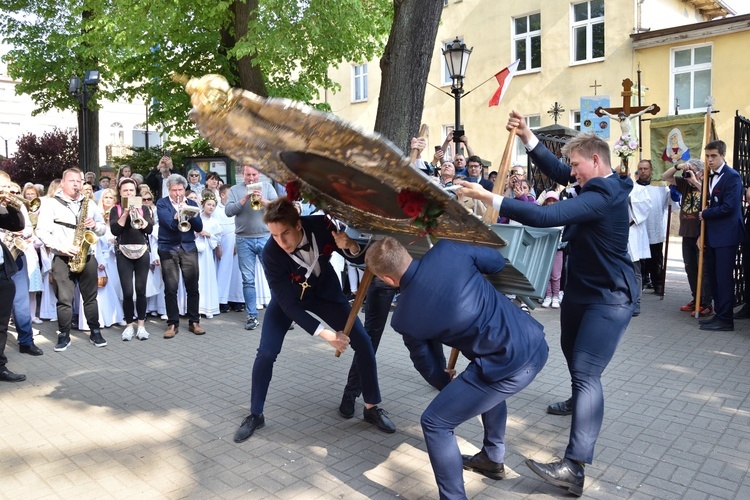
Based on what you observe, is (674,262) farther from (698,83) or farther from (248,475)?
(248,475)

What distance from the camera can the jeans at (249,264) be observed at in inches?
350

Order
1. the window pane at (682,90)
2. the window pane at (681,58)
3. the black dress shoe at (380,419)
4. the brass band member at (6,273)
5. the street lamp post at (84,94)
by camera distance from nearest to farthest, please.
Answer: the black dress shoe at (380,419) < the brass band member at (6,273) < the street lamp post at (84,94) < the window pane at (681,58) < the window pane at (682,90)

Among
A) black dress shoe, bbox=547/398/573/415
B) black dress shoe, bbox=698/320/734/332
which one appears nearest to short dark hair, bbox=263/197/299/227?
black dress shoe, bbox=547/398/573/415

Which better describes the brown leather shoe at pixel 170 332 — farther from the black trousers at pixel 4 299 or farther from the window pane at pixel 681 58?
the window pane at pixel 681 58

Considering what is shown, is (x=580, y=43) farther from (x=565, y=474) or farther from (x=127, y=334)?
(x=565, y=474)

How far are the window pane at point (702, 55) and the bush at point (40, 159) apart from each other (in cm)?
2469

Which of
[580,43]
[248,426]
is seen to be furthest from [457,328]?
[580,43]

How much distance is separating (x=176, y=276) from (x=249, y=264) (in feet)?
3.31

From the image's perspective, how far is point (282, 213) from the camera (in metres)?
4.47

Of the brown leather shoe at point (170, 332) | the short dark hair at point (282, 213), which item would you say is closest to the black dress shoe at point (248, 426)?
the short dark hair at point (282, 213)

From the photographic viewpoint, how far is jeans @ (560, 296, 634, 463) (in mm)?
3949

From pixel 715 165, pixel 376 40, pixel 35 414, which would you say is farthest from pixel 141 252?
pixel 376 40

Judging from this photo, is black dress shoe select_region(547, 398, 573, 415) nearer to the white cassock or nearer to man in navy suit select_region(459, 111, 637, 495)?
man in navy suit select_region(459, 111, 637, 495)

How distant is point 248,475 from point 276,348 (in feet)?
3.28
